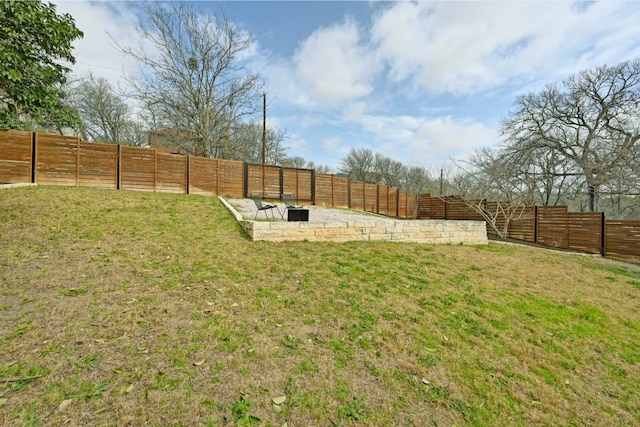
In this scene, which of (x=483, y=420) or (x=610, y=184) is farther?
A: (x=610, y=184)

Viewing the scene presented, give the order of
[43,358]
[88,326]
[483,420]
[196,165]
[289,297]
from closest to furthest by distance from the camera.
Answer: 1. [483,420]
2. [43,358]
3. [88,326]
4. [289,297]
5. [196,165]

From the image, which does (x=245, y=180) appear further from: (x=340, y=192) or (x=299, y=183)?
(x=340, y=192)

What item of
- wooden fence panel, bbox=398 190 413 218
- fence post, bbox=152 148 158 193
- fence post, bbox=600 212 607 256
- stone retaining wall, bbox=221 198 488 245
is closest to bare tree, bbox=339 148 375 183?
wooden fence panel, bbox=398 190 413 218

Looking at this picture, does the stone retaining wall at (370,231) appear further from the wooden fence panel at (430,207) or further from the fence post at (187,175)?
the wooden fence panel at (430,207)

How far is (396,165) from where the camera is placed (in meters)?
36.4

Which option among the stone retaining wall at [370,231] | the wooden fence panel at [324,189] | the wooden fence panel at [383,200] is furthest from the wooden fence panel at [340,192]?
the stone retaining wall at [370,231]

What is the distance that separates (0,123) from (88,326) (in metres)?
6.32

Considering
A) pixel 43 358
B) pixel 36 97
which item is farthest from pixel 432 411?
pixel 36 97

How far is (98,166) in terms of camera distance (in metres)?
9.86

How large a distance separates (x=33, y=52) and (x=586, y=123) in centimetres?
2497

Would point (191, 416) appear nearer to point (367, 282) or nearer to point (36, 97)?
point (367, 282)

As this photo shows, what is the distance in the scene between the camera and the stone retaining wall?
584 cm

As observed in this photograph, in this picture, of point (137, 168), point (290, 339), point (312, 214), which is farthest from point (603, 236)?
point (137, 168)

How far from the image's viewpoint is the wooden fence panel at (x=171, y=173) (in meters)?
10.9
